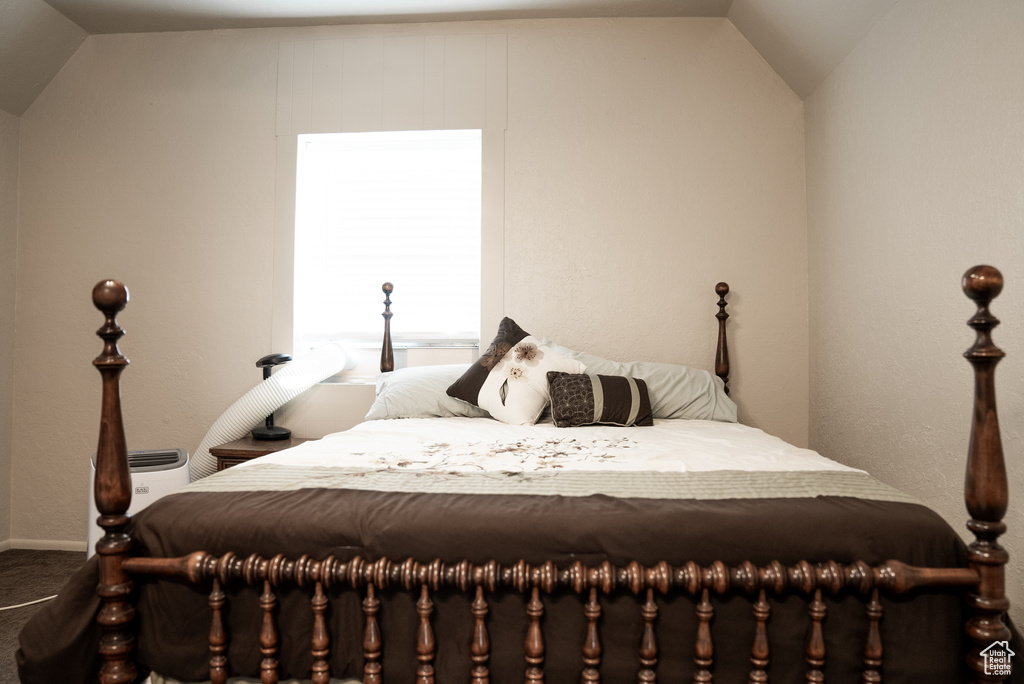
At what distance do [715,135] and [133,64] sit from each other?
307 centimetres

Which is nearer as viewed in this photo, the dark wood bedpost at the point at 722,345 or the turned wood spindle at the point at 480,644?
the turned wood spindle at the point at 480,644

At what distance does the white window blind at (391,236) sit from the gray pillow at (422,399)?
0.52 meters

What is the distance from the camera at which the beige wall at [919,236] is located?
168cm

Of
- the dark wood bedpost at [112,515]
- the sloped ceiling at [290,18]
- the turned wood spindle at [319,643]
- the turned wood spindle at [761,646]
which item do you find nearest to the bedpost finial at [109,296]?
the dark wood bedpost at [112,515]

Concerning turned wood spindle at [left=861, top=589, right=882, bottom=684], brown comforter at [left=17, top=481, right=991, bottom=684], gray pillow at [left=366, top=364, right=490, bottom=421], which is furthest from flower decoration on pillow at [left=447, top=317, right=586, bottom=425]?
turned wood spindle at [left=861, top=589, right=882, bottom=684]

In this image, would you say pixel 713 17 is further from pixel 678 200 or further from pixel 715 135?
pixel 678 200

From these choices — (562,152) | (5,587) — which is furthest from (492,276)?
(5,587)

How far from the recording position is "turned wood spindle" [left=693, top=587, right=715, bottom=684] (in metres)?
1.07

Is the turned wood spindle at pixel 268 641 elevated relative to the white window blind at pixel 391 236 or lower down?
lower down

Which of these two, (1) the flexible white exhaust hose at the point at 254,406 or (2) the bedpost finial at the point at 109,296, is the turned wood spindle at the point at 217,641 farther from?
(1) the flexible white exhaust hose at the point at 254,406

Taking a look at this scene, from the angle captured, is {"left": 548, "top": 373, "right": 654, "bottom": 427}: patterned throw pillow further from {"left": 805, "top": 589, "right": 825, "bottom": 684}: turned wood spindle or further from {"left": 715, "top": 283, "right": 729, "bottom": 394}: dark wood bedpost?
{"left": 805, "top": 589, "right": 825, "bottom": 684}: turned wood spindle

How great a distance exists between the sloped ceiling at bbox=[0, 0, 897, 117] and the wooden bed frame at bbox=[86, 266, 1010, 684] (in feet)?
7.14

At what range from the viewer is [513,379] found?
8.28 feet

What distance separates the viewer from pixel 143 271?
3.21 metres
